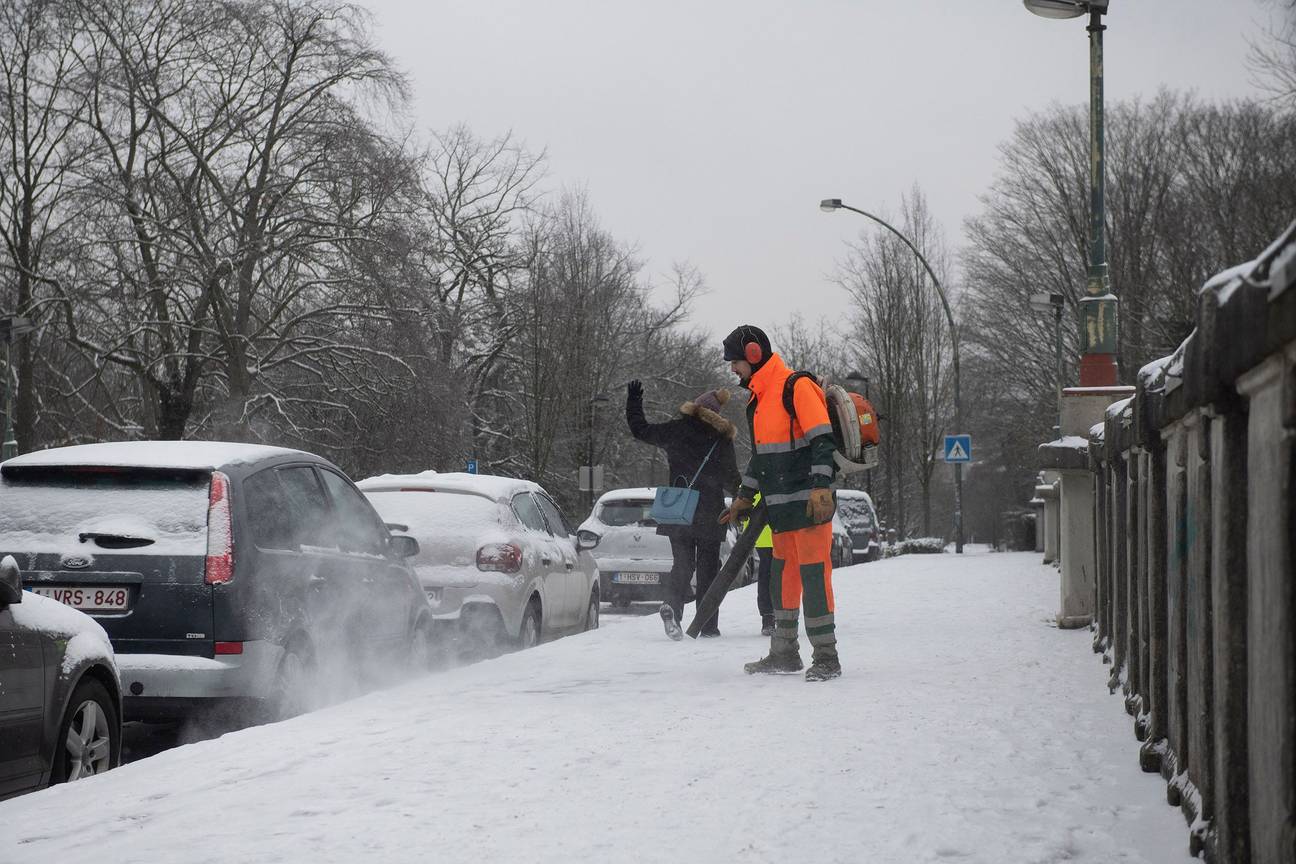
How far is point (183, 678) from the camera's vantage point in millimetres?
7332

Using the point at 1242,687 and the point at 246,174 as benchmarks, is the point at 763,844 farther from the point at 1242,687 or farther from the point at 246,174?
the point at 246,174

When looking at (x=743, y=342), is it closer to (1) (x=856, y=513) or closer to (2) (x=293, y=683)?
(2) (x=293, y=683)

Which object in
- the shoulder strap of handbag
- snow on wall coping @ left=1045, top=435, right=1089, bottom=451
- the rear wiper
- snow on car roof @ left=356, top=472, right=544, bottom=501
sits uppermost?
snow on wall coping @ left=1045, top=435, right=1089, bottom=451

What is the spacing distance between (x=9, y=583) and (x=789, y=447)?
4.27 m

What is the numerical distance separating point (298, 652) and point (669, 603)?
156 inches

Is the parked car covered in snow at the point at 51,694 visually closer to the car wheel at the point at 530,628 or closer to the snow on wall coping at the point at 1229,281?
the snow on wall coping at the point at 1229,281

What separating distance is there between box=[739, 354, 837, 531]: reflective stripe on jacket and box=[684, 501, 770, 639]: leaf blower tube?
1268 mm

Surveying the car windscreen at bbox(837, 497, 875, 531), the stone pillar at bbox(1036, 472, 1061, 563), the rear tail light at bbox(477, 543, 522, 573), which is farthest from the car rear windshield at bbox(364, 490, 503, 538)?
the car windscreen at bbox(837, 497, 875, 531)

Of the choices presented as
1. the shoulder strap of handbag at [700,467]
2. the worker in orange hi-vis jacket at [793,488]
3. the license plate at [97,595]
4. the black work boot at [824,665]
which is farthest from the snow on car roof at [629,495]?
the license plate at [97,595]

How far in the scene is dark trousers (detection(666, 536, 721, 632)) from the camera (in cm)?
1150

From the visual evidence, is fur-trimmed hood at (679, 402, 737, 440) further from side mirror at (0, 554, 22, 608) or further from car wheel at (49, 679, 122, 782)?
side mirror at (0, 554, 22, 608)

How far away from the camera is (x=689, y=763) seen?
19.1ft

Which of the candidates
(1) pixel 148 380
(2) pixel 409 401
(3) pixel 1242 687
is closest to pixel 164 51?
(1) pixel 148 380

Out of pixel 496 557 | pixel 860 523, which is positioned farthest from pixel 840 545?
pixel 496 557
